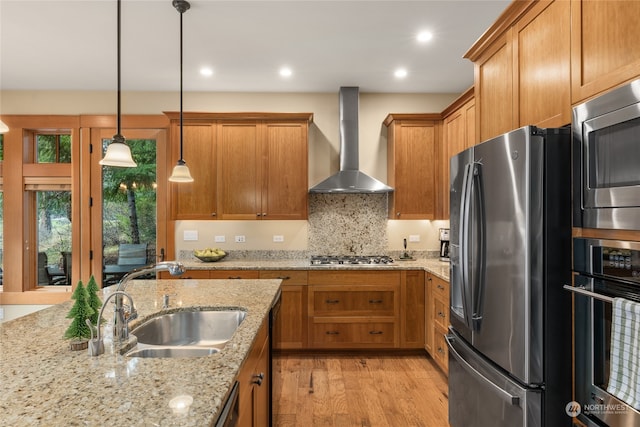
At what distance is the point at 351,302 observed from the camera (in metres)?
3.51

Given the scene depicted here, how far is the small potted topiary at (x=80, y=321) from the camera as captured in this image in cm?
124

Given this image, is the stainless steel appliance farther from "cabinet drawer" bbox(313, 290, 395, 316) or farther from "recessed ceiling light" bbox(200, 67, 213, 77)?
"recessed ceiling light" bbox(200, 67, 213, 77)

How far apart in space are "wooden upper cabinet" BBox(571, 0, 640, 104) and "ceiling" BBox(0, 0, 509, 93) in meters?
1.31

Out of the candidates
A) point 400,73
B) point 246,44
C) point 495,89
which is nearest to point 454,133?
→ point 400,73

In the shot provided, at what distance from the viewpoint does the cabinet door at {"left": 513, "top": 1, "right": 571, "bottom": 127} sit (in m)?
1.45

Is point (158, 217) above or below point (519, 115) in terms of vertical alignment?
below

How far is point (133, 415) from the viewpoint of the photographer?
832 millimetres

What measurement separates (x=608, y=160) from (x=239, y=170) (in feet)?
10.7

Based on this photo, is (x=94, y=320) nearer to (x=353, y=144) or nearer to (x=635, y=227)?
(x=635, y=227)

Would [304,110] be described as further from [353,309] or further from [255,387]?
[255,387]

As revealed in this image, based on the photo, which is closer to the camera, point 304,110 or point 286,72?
point 286,72

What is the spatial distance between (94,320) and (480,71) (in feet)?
8.13

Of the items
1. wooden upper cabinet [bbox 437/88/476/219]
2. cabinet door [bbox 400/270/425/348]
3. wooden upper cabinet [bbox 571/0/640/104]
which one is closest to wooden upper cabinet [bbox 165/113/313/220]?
cabinet door [bbox 400/270/425/348]

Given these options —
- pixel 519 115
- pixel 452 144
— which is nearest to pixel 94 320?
pixel 519 115
